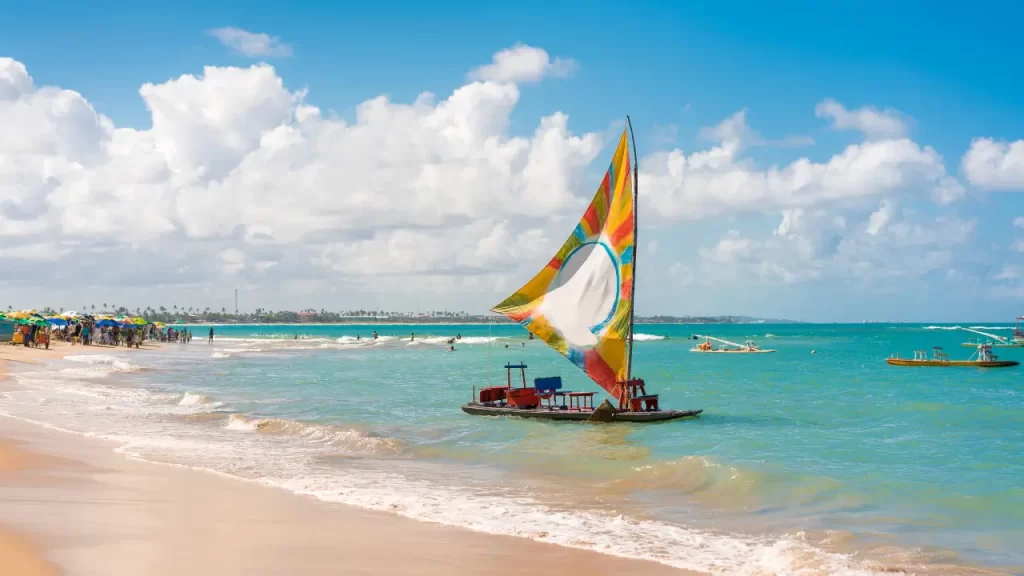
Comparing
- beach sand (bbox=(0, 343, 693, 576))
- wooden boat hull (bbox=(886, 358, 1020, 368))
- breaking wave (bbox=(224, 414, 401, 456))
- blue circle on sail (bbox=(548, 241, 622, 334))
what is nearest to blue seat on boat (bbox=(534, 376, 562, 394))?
blue circle on sail (bbox=(548, 241, 622, 334))

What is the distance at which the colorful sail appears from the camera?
25.0 m

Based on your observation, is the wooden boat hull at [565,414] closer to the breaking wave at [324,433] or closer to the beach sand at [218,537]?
the breaking wave at [324,433]

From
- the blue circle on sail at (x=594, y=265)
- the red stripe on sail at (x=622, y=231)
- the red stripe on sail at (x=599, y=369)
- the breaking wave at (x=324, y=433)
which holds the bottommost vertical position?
the breaking wave at (x=324, y=433)

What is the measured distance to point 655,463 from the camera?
18.4 meters

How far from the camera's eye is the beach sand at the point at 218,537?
29.4 feet

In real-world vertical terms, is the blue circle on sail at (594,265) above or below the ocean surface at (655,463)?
above

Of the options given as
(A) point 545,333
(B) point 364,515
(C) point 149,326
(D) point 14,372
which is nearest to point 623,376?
(A) point 545,333

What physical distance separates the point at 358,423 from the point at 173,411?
6479 mm

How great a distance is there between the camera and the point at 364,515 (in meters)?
12.3

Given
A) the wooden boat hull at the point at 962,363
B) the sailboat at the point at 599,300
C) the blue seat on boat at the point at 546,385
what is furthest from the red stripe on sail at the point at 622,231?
the wooden boat hull at the point at 962,363

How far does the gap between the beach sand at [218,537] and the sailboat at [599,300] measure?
512 inches

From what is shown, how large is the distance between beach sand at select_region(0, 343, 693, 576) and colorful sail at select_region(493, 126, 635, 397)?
1305 centimetres

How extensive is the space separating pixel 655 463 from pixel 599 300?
7.81 metres

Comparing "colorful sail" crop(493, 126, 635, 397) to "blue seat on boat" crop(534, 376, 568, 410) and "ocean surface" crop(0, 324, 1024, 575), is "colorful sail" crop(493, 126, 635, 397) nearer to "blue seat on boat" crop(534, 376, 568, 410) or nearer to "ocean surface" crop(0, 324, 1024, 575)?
"blue seat on boat" crop(534, 376, 568, 410)
